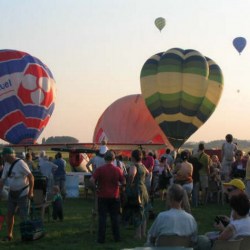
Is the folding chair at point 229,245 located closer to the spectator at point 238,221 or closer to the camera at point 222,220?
the spectator at point 238,221

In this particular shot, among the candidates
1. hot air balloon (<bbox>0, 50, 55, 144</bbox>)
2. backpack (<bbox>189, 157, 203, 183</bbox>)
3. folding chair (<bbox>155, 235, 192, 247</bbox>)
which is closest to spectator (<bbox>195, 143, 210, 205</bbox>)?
backpack (<bbox>189, 157, 203, 183</bbox>)

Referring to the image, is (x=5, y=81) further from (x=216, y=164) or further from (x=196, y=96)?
(x=216, y=164)

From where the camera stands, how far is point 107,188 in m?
9.78

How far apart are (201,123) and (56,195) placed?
18.7 metres

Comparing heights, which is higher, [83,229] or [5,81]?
[5,81]

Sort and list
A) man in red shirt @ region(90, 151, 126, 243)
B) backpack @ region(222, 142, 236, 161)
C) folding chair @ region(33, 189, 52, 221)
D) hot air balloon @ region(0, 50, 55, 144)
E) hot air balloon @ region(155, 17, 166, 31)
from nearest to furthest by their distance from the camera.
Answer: man in red shirt @ region(90, 151, 126, 243), folding chair @ region(33, 189, 52, 221), backpack @ region(222, 142, 236, 161), hot air balloon @ region(0, 50, 55, 144), hot air balloon @ region(155, 17, 166, 31)

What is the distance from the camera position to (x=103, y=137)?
124 ft

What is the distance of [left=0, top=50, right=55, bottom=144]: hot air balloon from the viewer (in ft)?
92.9

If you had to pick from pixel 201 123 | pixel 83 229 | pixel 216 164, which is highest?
pixel 201 123

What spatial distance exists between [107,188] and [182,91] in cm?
2043

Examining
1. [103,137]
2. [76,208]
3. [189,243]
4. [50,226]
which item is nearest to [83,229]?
[50,226]

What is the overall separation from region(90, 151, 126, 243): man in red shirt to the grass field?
40 cm

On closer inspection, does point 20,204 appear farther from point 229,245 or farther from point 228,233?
point 229,245

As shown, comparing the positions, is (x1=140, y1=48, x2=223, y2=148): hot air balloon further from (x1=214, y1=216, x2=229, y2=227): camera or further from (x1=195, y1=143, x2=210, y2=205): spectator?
(x1=214, y1=216, x2=229, y2=227): camera
